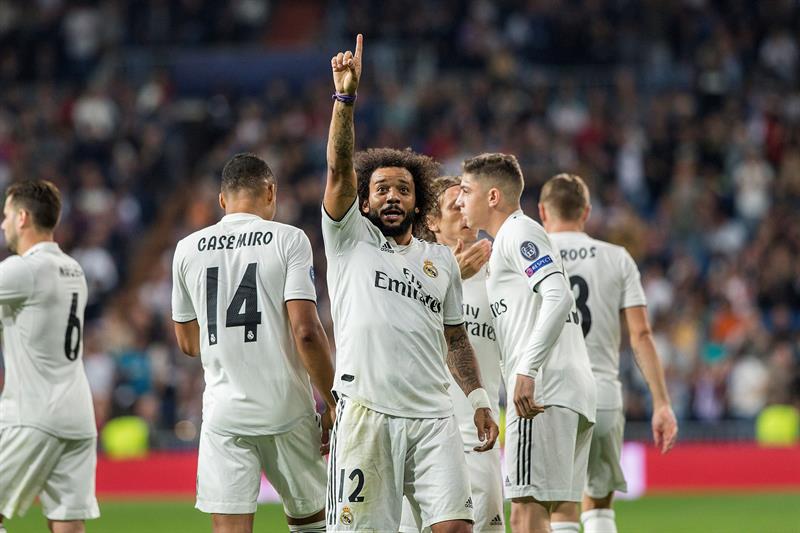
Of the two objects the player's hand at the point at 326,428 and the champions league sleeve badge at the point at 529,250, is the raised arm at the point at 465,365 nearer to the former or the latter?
the champions league sleeve badge at the point at 529,250

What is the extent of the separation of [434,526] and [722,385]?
1161 centimetres

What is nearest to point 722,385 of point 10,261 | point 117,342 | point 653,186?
point 653,186

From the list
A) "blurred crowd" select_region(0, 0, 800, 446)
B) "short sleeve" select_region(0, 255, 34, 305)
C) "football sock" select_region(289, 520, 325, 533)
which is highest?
"blurred crowd" select_region(0, 0, 800, 446)

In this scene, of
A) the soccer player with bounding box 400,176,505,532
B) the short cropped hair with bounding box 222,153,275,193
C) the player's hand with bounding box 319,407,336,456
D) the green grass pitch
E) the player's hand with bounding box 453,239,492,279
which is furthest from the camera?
the green grass pitch

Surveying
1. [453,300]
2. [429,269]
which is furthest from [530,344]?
[429,269]

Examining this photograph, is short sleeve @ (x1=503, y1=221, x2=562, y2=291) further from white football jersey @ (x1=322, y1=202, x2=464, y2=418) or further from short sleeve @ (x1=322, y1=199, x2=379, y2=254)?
short sleeve @ (x1=322, y1=199, x2=379, y2=254)

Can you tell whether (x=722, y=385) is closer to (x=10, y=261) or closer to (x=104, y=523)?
(x=104, y=523)

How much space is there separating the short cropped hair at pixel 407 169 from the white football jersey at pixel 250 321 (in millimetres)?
550

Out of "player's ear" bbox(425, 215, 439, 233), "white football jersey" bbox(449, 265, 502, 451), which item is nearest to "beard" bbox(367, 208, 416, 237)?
"player's ear" bbox(425, 215, 439, 233)

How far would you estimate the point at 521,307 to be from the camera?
7562mm

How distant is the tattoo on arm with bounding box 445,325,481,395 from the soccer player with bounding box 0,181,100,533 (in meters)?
2.60

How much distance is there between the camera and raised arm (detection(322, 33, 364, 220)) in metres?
6.25

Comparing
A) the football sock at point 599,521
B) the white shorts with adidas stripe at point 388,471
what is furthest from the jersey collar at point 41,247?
the football sock at point 599,521

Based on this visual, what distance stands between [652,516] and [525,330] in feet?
21.9
